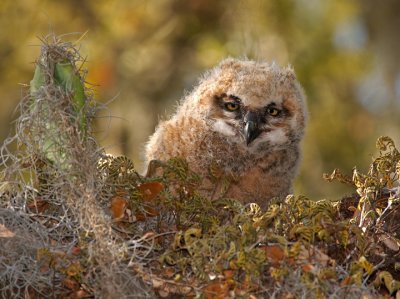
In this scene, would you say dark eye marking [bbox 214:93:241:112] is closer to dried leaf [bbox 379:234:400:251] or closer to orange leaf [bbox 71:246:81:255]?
dried leaf [bbox 379:234:400:251]

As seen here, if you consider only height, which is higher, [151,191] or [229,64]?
[229,64]

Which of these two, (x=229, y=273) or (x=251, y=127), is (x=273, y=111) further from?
(x=229, y=273)

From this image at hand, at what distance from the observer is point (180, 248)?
102 inches

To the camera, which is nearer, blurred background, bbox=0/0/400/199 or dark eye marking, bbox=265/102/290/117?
dark eye marking, bbox=265/102/290/117

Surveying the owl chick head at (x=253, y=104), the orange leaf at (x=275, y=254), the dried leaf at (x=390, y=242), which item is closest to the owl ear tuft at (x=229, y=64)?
the owl chick head at (x=253, y=104)

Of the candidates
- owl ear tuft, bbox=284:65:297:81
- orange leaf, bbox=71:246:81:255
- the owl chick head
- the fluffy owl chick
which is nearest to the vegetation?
orange leaf, bbox=71:246:81:255

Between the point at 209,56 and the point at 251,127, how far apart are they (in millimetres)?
3282

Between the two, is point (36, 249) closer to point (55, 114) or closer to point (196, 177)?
point (55, 114)

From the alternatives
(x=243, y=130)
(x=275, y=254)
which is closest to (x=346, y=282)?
(x=275, y=254)

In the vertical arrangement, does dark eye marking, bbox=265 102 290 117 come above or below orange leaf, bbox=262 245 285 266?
above

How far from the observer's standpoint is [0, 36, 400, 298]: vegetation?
2406mm

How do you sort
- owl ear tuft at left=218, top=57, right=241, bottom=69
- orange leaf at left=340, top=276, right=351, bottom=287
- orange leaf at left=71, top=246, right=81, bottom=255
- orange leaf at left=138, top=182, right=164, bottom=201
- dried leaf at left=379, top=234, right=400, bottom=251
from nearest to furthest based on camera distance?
orange leaf at left=340, top=276, right=351, bottom=287 → orange leaf at left=71, top=246, right=81, bottom=255 → dried leaf at left=379, top=234, right=400, bottom=251 → orange leaf at left=138, top=182, right=164, bottom=201 → owl ear tuft at left=218, top=57, right=241, bottom=69

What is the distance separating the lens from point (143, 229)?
281 centimetres

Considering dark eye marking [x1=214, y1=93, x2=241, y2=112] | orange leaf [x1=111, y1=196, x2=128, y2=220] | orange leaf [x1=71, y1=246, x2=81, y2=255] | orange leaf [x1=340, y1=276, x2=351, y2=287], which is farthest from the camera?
dark eye marking [x1=214, y1=93, x2=241, y2=112]
